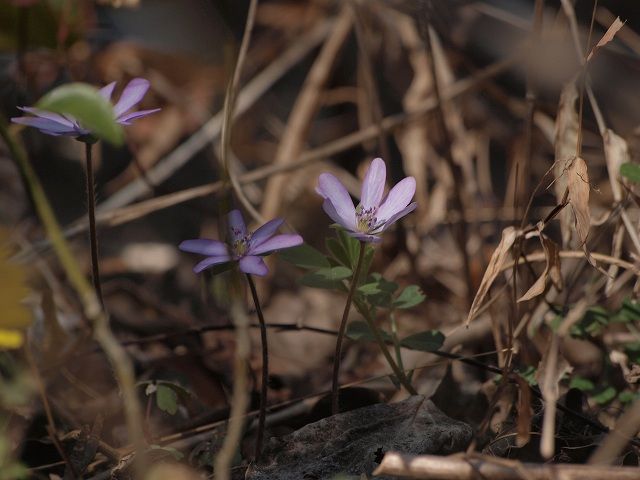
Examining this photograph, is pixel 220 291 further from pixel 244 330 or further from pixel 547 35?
pixel 547 35

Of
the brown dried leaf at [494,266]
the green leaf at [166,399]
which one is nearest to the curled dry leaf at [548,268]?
the brown dried leaf at [494,266]

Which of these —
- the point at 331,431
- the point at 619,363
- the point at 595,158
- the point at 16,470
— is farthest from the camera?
the point at 595,158

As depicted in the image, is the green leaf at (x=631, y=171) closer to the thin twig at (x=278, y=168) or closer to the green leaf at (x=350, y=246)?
the green leaf at (x=350, y=246)

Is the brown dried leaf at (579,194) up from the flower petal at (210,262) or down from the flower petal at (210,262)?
up

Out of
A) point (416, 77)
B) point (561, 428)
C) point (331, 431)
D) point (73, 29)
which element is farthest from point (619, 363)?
point (73, 29)

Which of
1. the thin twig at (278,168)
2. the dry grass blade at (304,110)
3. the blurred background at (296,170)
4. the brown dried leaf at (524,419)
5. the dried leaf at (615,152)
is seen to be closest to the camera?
the brown dried leaf at (524,419)

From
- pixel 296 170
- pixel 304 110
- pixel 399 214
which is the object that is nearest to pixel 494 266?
pixel 399 214

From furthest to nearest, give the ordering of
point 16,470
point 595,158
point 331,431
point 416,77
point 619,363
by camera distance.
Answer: point 416,77 < point 595,158 < point 619,363 < point 331,431 < point 16,470
